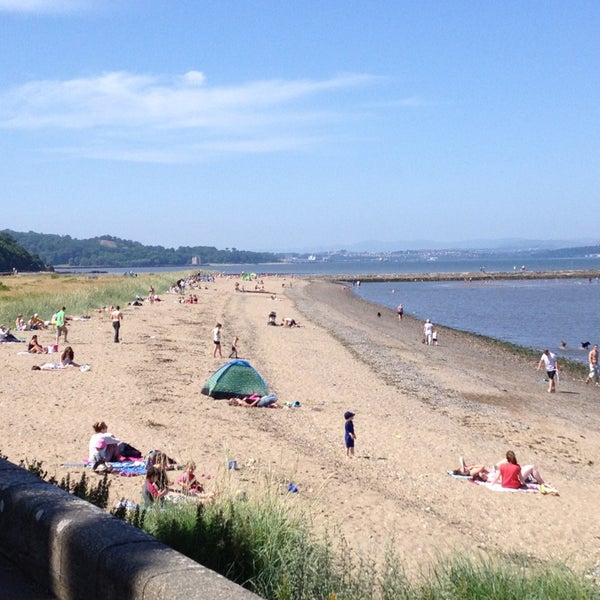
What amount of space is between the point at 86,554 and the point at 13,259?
5465 inches

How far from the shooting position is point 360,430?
15922 millimetres

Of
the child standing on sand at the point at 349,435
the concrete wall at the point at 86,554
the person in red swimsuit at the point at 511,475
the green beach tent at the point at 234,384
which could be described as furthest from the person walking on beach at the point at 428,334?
the concrete wall at the point at 86,554

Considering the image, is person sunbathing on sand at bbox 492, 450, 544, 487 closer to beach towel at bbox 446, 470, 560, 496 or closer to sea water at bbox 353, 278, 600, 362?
beach towel at bbox 446, 470, 560, 496

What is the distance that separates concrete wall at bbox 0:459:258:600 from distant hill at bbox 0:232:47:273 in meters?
132

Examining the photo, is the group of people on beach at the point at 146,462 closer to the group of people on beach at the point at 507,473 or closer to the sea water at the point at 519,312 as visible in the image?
the group of people on beach at the point at 507,473

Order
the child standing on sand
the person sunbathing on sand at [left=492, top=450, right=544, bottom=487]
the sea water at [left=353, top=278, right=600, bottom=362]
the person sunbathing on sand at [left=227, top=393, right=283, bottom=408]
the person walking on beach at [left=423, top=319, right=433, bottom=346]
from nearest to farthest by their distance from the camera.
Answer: the person sunbathing on sand at [left=492, top=450, right=544, bottom=487] < the child standing on sand < the person sunbathing on sand at [left=227, top=393, right=283, bottom=408] < the person walking on beach at [left=423, top=319, right=433, bottom=346] < the sea water at [left=353, top=278, right=600, bottom=362]

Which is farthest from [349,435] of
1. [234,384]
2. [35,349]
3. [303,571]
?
[35,349]

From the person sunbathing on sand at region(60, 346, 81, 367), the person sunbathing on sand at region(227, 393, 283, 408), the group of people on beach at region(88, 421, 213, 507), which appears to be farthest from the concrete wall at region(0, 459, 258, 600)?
the person sunbathing on sand at region(60, 346, 81, 367)

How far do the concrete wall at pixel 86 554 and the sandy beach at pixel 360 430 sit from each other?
9.39 feet

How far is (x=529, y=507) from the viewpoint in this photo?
1158 centimetres

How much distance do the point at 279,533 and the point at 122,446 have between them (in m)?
6.68

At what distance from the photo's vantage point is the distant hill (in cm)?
13025

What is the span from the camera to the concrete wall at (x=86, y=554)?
11.1 ft

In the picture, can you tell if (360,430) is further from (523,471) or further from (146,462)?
(146,462)
